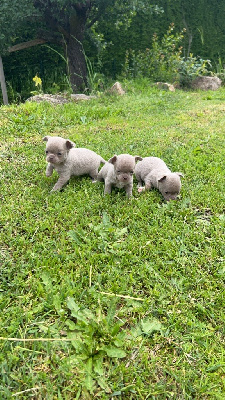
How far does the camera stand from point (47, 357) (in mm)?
1776

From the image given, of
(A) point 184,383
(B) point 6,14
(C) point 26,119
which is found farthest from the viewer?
(B) point 6,14

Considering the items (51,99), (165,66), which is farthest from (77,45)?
(51,99)

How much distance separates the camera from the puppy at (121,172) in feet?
10.5

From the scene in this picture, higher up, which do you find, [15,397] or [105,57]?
[105,57]

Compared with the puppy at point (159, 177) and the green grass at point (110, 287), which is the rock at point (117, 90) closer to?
the green grass at point (110, 287)

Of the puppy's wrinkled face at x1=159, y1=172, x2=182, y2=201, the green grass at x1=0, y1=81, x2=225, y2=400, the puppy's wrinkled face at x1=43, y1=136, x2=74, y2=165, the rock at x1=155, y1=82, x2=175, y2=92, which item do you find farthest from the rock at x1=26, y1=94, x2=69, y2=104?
the puppy's wrinkled face at x1=159, y1=172, x2=182, y2=201

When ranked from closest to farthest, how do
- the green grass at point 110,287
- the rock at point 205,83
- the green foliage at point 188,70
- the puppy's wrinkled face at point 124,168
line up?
the green grass at point 110,287 < the puppy's wrinkled face at point 124,168 < the green foliage at point 188,70 < the rock at point 205,83

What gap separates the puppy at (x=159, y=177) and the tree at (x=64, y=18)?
6.18 meters

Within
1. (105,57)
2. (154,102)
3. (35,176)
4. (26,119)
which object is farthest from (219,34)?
(35,176)

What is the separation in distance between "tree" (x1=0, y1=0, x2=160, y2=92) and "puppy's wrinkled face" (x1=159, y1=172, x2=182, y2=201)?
6674mm

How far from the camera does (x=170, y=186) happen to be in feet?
11.0

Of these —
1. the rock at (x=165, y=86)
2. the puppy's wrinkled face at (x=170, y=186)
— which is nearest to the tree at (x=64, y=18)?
the rock at (x=165, y=86)

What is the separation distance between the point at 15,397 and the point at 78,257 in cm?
114

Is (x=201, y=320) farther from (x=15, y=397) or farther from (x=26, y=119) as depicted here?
(x=26, y=119)
